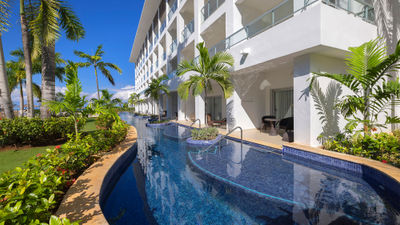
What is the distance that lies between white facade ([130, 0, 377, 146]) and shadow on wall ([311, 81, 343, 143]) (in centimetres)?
19

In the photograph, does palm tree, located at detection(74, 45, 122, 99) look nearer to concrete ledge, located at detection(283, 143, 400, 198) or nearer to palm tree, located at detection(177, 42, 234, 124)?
palm tree, located at detection(177, 42, 234, 124)

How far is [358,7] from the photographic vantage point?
19.9 ft

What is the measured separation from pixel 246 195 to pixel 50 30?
27.2 feet

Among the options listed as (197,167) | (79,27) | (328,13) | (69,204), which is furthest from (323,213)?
(79,27)

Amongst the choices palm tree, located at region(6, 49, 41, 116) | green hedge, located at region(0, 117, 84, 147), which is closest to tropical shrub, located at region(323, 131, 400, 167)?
green hedge, located at region(0, 117, 84, 147)

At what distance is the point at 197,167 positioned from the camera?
195 inches

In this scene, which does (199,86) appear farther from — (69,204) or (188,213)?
(69,204)

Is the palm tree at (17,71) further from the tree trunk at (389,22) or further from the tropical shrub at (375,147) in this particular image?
the tree trunk at (389,22)

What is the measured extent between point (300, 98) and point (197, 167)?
439cm

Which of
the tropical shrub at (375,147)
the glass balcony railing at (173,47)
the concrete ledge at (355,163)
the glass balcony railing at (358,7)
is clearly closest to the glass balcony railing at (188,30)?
the glass balcony railing at (173,47)

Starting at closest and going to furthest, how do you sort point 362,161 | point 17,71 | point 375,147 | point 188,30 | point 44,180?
point 44,180
point 362,161
point 375,147
point 188,30
point 17,71

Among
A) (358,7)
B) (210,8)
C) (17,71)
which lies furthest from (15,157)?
(17,71)

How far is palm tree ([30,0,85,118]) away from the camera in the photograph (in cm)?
604

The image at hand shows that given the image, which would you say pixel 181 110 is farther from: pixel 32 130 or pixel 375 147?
pixel 375 147
